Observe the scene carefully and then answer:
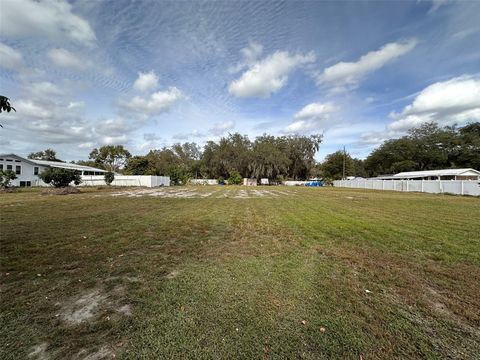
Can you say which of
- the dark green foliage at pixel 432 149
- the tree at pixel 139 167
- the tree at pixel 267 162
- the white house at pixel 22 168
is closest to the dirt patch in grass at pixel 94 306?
the white house at pixel 22 168

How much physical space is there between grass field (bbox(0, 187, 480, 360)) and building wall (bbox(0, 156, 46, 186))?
32.2m

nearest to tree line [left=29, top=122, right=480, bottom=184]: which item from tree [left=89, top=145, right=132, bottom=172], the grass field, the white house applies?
tree [left=89, top=145, right=132, bottom=172]

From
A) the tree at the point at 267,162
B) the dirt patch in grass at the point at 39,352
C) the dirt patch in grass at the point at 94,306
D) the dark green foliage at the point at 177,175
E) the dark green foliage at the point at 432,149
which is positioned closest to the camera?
the dirt patch in grass at the point at 39,352

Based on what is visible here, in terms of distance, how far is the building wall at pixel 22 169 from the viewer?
2808cm

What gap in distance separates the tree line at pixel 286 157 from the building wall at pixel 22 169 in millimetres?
18068

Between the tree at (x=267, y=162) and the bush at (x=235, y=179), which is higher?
the tree at (x=267, y=162)

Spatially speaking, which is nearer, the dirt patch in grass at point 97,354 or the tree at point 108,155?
the dirt patch in grass at point 97,354

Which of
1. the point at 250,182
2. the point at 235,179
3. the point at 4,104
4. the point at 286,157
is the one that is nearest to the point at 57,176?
the point at 4,104

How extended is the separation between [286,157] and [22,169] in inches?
1805

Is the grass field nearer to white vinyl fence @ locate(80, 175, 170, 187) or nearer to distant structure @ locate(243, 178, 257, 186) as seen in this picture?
white vinyl fence @ locate(80, 175, 170, 187)

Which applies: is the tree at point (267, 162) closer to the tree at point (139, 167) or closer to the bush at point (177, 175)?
the bush at point (177, 175)

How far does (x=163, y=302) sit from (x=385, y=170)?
66.5 m

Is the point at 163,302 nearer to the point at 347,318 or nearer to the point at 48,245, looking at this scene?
the point at 347,318

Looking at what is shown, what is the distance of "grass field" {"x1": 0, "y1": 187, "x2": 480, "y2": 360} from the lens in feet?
6.57
